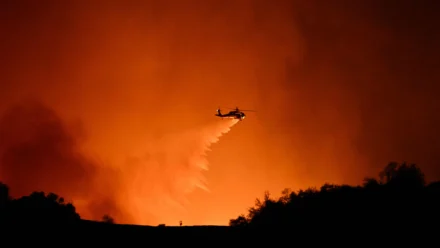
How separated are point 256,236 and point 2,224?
31.2 m

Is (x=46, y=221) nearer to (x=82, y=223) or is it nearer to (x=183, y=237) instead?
(x=82, y=223)

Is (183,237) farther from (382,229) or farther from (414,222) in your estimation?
(414,222)

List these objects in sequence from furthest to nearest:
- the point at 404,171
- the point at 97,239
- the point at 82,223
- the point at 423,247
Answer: the point at 404,171 < the point at 82,223 < the point at 97,239 < the point at 423,247

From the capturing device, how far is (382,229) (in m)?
56.3

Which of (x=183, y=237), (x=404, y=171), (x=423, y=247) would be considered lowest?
(x=423, y=247)

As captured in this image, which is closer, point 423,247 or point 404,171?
point 423,247

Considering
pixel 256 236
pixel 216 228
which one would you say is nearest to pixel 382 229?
pixel 256 236

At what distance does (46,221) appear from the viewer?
57438 mm

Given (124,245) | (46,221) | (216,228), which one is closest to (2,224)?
(46,221)

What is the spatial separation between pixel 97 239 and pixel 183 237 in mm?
10589

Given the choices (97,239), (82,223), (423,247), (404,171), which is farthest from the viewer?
(404,171)

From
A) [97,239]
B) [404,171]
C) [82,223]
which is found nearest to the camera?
[97,239]

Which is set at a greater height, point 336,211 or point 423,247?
point 336,211

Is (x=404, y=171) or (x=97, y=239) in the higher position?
(x=404, y=171)
